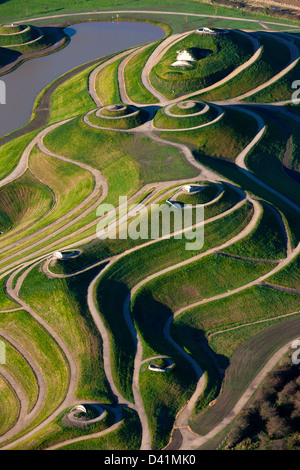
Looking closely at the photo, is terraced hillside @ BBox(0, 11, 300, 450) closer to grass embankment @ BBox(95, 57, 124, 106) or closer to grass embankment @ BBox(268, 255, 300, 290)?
grass embankment @ BBox(268, 255, 300, 290)

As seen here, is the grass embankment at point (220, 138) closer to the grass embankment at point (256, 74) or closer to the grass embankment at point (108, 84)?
the grass embankment at point (256, 74)

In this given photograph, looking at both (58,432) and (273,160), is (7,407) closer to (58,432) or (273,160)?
(58,432)

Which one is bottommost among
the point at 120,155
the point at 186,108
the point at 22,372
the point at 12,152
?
the point at 22,372

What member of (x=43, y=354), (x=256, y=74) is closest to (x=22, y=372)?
(x=43, y=354)

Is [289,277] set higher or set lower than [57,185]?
lower

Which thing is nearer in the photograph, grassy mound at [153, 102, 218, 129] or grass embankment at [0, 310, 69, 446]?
grass embankment at [0, 310, 69, 446]

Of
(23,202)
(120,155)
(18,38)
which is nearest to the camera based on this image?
(23,202)

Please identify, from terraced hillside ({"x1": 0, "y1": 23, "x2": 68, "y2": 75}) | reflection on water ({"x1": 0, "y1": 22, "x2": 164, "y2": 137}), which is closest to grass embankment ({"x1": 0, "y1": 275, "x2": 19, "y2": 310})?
reflection on water ({"x1": 0, "y1": 22, "x2": 164, "y2": 137})
